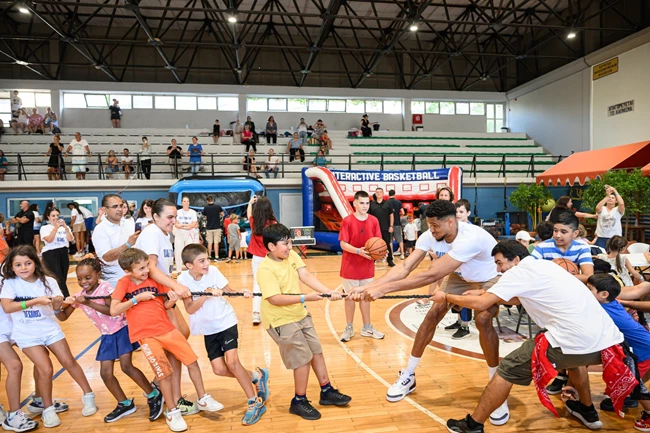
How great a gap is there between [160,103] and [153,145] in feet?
17.1

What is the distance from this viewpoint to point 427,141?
Answer: 23.0 metres

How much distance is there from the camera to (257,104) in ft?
80.5

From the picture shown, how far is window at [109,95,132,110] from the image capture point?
923 inches

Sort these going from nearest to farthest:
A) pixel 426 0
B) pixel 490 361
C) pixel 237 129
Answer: pixel 490 361
pixel 426 0
pixel 237 129

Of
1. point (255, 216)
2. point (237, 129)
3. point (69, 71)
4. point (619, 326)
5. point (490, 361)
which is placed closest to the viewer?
point (619, 326)

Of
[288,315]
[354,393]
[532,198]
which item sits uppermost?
[532,198]

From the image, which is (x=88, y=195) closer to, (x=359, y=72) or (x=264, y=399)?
(x=264, y=399)

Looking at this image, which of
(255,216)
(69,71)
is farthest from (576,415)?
(69,71)

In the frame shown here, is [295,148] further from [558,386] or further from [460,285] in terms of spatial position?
[558,386]

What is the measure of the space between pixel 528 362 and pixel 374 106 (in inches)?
940

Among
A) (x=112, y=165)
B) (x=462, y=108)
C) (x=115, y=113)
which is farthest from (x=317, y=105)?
(x=112, y=165)

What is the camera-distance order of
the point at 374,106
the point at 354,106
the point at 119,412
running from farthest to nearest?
the point at 374,106 → the point at 354,106 → the point at 119,412

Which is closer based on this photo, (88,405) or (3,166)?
(88,405)

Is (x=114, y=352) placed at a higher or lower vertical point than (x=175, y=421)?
higher
